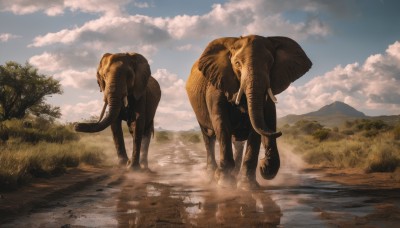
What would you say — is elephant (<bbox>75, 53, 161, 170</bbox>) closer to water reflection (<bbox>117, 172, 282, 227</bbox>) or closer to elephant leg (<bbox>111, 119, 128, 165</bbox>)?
elephant leg (<bbox>111, 119, 128, 165</bbox>)

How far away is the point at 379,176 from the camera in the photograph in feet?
39.4

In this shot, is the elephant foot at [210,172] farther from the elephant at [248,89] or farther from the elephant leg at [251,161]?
the elephant leg at [251,161]

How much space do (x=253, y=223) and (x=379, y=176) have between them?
760 centimetres

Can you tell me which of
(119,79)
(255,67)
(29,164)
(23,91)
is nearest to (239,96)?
(255,67)

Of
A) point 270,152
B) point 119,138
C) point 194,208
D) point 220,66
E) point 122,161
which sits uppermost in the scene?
point 220,66

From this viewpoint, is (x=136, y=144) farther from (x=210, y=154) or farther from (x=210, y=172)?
(x=210, y=172)

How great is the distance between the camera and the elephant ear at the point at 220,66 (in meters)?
9.32

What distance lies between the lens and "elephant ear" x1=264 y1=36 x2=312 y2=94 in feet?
31.2

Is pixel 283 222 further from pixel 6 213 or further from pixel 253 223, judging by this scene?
pixel 6 213

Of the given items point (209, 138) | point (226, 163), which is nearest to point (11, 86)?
point (209, 138)

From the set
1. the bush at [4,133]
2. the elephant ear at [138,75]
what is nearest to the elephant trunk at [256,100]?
the elephant ear at [138,75]

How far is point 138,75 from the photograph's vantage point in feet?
45.1

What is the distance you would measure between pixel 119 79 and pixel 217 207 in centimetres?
691

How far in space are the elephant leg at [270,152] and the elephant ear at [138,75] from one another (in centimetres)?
539
